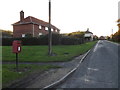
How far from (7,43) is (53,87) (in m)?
27.8

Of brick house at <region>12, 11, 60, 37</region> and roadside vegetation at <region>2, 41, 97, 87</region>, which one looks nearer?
roadside vegetation at <region>2, 41, 97, 87</region>

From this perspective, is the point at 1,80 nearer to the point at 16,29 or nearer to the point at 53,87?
the point at 53,87

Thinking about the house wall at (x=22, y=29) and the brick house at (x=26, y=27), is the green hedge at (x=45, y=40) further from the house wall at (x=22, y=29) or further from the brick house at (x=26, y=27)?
the house wall at (x=22, y=29)

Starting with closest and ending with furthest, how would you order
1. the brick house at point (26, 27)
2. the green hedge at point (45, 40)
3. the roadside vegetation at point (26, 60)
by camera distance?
the roadside vegetation at point (26, 60), the green hedge at point (45, 40), the brick house at point (26, 27)

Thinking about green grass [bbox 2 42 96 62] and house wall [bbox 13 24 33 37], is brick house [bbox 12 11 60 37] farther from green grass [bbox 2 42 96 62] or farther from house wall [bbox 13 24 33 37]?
green grass [bbox 2 42 96 62]

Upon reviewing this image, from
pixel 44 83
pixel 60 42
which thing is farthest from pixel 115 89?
pixel 60 42

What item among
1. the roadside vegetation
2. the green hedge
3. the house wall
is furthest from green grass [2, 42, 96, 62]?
the house wall

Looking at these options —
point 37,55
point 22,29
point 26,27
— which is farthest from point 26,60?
point 22,29

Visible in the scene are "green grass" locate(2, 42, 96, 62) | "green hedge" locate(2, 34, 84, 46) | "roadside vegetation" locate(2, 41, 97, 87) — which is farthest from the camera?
"green hedge" locate(2, 34, 84, 46)

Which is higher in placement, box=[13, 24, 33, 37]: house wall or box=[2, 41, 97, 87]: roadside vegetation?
box=[13, 24, 33, 37]: house wall

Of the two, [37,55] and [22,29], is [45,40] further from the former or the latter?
[37,55]

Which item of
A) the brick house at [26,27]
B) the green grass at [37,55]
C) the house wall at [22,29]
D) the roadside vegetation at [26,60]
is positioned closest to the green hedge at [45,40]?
the brick house at [26,27]

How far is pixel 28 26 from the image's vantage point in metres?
38.7

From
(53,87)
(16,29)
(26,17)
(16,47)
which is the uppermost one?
(26,17)
